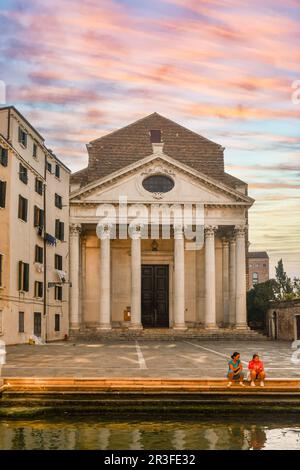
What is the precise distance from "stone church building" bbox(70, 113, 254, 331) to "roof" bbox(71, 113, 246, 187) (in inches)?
7.1

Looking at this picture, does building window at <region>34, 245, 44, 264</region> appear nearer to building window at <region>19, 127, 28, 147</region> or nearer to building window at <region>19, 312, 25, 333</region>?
building window at <region>19, 312, 25, 333</region>

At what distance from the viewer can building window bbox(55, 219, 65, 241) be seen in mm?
45641

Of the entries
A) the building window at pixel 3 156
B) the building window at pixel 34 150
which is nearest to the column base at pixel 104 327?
the building window at pixel 34 150

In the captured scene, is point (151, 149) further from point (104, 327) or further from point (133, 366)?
point (133, 366)

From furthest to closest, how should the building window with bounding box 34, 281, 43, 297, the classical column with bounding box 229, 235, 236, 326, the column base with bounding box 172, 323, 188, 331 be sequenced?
1. the classical column with bounding box 229, 235, 236, 326
2. the column base with bounding box 172, 323, 188, 331
3. the building window with bounding box 34, 281, 43, 297

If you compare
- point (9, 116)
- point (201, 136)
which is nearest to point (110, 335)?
point (9, 116)

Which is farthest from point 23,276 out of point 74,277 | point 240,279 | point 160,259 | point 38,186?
point 240,279

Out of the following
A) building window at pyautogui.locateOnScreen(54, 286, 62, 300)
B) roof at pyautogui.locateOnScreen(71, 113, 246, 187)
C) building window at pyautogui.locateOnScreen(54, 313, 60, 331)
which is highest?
roof at pyautogui.locateOnScreen(71, 113, 246, 187)

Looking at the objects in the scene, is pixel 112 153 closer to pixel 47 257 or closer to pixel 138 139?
pixel 138 139

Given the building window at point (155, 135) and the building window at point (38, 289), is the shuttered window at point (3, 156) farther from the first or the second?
the building window at point (155, 135)

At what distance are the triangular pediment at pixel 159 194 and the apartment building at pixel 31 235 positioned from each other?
2783 millimetres

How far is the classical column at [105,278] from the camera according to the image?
4736cm

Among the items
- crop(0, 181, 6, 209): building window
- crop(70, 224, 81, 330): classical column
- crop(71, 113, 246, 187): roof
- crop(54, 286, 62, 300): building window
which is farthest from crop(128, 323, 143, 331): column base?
crop(0, 181, 6, 209): building window
